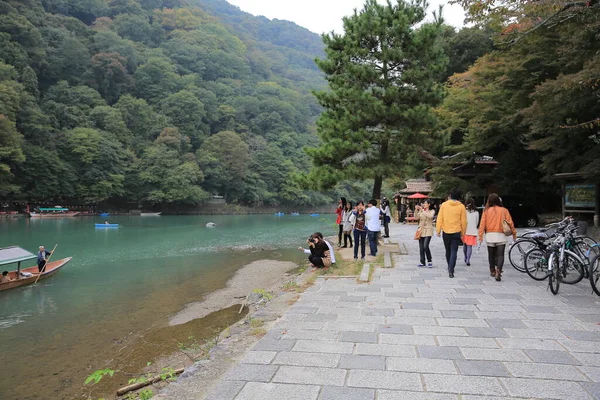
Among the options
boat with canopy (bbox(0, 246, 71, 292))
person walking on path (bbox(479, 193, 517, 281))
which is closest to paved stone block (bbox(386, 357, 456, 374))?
person walking on path (bbox(479, 193, 517, 281))

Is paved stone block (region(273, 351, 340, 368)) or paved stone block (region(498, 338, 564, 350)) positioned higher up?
paved stone block (region(498, 338, 564, 350))

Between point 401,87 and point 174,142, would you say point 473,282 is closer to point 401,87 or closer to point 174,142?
point 401,87

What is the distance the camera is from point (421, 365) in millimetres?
3248

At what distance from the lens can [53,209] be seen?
153 feet

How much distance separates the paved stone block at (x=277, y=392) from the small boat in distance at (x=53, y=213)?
1922 inches

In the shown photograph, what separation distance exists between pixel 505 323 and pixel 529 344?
711mm

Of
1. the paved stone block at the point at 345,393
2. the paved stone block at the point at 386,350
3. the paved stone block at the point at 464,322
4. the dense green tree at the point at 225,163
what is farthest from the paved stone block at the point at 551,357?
the dense green tree at the point at 225,163

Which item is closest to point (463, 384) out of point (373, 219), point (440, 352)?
point (440, 352)

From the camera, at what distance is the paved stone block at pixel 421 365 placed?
10.3 ft

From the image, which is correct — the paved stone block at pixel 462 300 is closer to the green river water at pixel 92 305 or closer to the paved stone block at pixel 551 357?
the paved stone block at pixel 551 357

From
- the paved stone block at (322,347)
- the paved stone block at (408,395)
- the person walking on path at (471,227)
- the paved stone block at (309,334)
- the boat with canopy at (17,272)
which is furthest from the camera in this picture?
the boat with canopy at (17,272)

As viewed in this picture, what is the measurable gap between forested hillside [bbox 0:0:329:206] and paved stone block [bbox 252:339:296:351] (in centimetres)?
2551

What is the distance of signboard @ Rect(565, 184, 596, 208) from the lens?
499 inches

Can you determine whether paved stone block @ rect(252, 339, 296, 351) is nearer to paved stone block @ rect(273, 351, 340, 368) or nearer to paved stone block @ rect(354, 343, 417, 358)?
paved stone block @ rect(273, 351, 340, 368)
